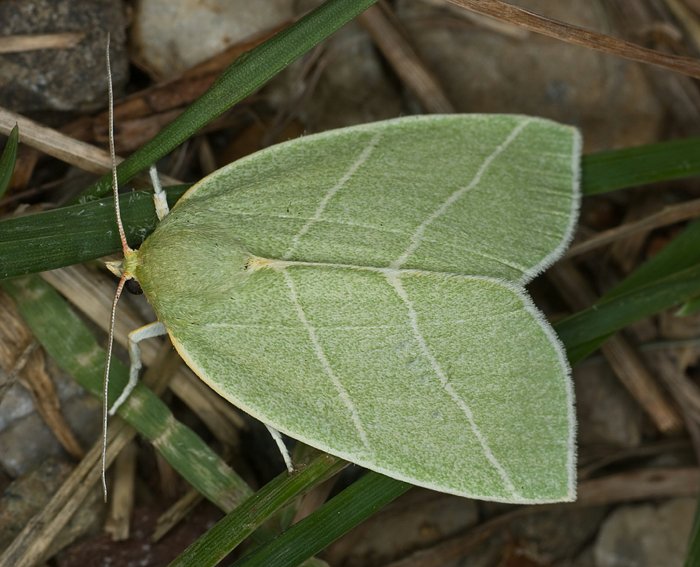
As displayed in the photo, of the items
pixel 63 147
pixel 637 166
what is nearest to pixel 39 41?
pixel 63 147

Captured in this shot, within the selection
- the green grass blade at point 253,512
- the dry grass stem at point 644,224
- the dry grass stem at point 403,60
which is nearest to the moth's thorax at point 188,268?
the green grass blade at point 253,512

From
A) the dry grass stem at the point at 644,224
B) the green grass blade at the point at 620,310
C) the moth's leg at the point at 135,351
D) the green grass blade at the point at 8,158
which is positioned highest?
the green grass blade at the point at 8,158

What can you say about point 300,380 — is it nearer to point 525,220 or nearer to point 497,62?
point 525,220

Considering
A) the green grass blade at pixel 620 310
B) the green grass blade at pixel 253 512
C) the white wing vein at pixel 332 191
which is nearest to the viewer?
the green grass blade at pixel 253 512

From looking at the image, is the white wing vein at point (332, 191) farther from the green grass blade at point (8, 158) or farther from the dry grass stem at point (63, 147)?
the green grass blade at point (8, 158)

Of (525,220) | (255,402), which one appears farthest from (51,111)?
(525,220)
